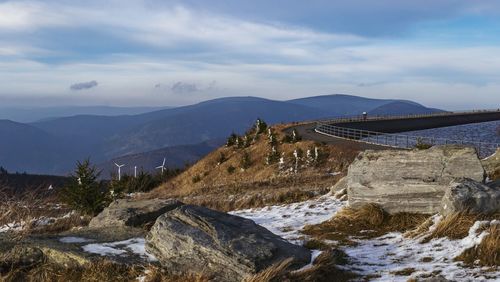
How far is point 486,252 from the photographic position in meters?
8.88

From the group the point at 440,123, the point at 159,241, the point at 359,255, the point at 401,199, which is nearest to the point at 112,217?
the point at 159,241

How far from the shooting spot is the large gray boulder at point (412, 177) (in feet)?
39.7

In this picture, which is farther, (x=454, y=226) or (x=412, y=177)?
(x=412, y=177)

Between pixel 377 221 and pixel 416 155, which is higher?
pixel 416 155

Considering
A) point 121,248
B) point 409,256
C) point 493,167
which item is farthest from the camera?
point 493,167

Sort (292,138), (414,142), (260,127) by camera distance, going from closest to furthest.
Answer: (414,142), (292,138), (260,127)

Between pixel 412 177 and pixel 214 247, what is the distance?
594cm

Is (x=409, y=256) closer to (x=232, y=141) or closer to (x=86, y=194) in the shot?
(x=86, y=194)

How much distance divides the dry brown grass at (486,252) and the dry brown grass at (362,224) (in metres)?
2.28

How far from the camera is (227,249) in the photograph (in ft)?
29.5

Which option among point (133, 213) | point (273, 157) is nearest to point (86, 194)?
point (133, 213)

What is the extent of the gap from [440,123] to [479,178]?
9198 cm

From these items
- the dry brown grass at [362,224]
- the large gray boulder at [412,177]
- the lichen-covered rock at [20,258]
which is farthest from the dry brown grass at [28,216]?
the large gray boulder at [412,177]

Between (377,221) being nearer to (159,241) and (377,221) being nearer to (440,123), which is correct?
(159,241)
